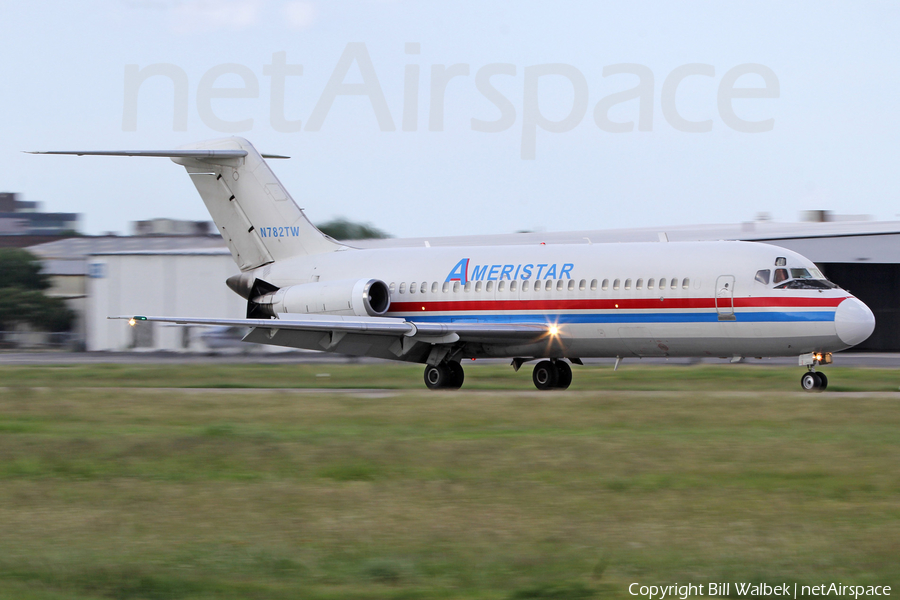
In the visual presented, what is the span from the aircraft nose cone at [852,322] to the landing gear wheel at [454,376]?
8310mm

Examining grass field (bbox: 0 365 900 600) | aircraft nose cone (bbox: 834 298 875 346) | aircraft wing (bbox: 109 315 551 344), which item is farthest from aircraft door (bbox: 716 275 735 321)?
aircraft wing (bbox: 109 315 551 344)

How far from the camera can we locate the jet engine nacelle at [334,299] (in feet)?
78.9

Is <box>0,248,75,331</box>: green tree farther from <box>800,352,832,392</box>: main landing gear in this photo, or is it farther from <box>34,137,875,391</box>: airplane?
<box>800,352,832,392</box>: main landing gear

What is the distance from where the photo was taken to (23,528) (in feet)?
26.0

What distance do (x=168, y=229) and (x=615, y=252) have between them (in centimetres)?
7748

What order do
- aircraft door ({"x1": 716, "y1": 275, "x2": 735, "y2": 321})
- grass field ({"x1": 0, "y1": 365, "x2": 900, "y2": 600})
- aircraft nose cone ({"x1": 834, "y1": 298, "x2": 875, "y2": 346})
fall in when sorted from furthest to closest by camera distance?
aircraft door ({"x1": 716, "y1": 275, "x2": 735, "y2": 321}) < aircraft nose cone ({"x1": 834, "y1": 298, "x2": 875, "y2": 346}) < grass field ({"x1": 0, "y1": 365, "x2": 900, "y2": 600})

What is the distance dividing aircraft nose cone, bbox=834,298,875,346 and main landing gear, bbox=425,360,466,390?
8.33m

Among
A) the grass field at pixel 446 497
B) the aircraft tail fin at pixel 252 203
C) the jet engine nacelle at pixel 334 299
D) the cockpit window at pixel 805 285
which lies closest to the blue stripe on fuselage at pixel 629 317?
the cockpit window at pixel 805 285

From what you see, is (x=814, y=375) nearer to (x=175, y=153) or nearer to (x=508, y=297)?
(x=508, y=297)

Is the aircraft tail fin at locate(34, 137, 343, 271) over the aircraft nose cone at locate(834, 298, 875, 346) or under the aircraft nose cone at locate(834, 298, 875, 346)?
over

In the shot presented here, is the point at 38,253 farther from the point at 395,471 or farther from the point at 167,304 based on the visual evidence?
the point at 395,471

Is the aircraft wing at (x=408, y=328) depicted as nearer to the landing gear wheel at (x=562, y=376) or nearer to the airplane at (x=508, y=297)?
the airplane at (x=508, y=297)

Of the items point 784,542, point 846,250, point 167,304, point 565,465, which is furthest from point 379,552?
point 167,304

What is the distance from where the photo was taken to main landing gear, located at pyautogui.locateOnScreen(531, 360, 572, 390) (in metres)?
23.1
